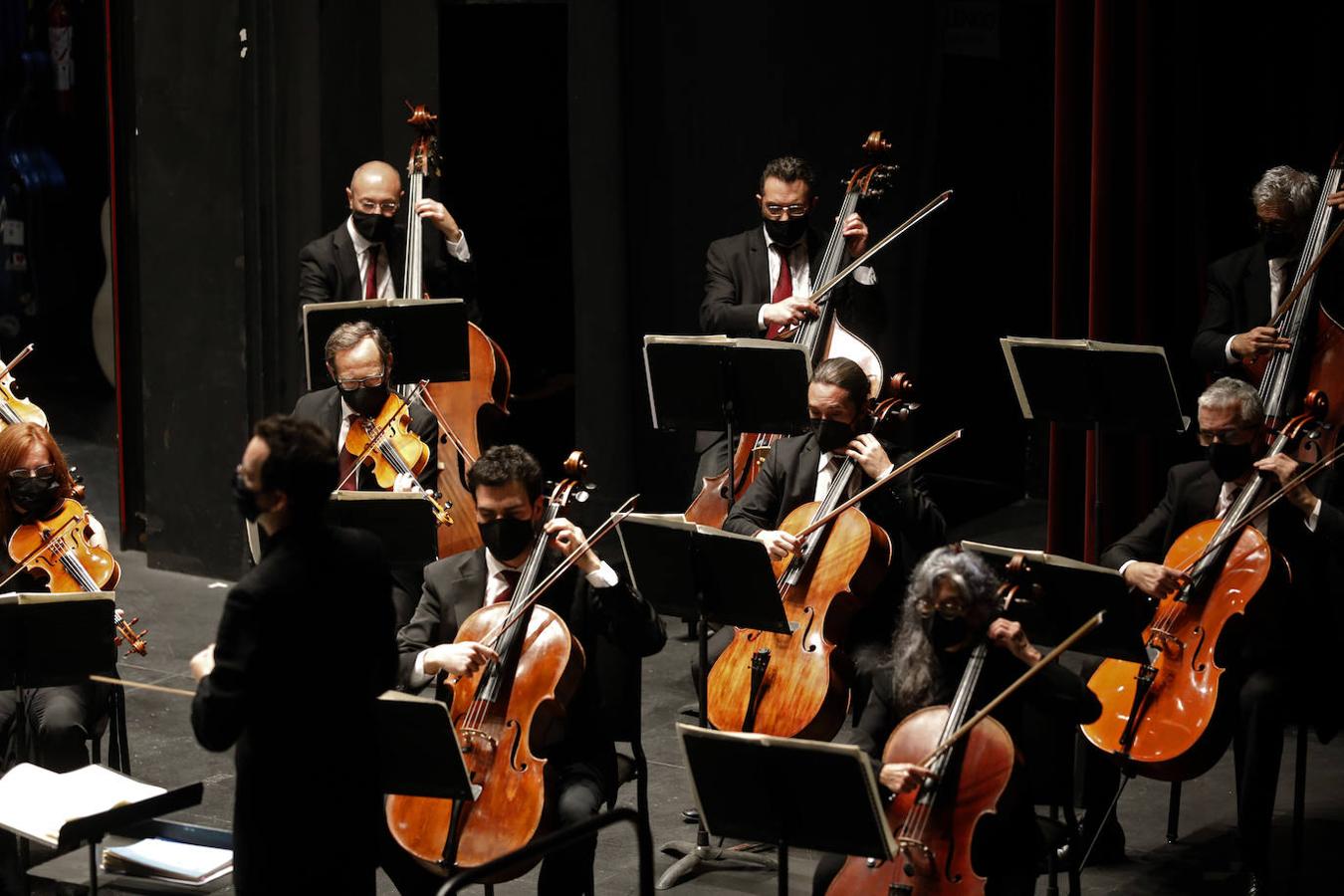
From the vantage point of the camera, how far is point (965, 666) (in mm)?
4422

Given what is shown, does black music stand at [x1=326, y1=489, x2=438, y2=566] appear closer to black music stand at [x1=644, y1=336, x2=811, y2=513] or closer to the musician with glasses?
black music stand at [x1=644, y1=336, x2=811, y2=513]

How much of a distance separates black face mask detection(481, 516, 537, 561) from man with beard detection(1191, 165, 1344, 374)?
227 cm

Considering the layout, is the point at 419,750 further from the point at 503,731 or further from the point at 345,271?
the point at 345,271

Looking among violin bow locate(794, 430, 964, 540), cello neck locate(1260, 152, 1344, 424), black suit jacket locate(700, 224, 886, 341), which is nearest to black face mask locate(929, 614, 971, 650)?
violin bow locate(794, 430, 964, 540)

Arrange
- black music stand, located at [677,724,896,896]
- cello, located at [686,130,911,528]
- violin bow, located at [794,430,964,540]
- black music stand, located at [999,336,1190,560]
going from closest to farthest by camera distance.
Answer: black music stand, located at [677,724,896,896], violin bow, located at [794,430,964,540], black music stand, located at [999,336,1190,560], cello, located at [686,130,911,528]

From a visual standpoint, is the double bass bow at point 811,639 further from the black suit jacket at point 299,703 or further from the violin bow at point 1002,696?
the black suit jacket at point 299,703

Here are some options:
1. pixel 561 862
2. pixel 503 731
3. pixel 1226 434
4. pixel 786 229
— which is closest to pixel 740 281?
pixel 786 229

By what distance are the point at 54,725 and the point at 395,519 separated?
3.55ft

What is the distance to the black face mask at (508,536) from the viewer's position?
469 cm

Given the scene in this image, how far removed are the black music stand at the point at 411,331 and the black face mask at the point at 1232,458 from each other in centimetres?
237

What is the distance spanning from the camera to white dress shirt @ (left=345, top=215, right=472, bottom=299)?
268 inches

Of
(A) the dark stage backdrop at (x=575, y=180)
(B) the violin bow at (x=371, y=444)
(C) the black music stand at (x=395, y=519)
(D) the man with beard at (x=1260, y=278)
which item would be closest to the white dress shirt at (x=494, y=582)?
(C) the black music stand at (x=395, y=519)

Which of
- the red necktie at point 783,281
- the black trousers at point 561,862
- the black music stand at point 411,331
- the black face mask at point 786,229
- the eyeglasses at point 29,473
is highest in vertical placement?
the black face mask at point 786,229

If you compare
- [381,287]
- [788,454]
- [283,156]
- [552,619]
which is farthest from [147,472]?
[552,619]
